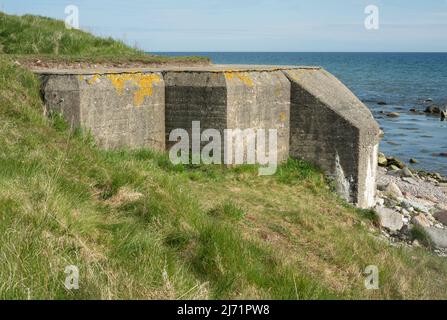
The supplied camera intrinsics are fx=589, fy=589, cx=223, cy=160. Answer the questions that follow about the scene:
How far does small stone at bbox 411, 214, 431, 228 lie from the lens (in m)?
10.3

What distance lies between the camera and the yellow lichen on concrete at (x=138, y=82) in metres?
8.24

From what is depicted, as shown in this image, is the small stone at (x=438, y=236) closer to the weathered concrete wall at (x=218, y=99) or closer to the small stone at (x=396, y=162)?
the weathered concrete wall at (x=218, y=99)

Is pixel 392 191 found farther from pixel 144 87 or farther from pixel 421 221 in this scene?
pixel 144 87

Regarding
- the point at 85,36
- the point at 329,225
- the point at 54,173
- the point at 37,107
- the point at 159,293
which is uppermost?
the point at 85,36

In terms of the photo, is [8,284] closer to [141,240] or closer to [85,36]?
[141,240]

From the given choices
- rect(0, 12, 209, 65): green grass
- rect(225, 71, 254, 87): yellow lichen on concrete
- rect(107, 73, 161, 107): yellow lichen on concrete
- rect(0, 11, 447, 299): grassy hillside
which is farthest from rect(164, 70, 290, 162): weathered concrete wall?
rect(0, 12, 209, 65): green grass

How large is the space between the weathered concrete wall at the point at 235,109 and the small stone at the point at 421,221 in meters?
0.84

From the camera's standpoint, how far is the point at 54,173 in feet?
16.7

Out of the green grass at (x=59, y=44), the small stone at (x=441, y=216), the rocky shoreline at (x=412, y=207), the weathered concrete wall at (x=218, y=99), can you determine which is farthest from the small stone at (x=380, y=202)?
the green grass at (x=59, y=44)

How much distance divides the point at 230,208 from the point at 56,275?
331 cm

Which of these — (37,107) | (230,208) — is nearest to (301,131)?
(230,208)

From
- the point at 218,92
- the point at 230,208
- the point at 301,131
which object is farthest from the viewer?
the point at 301,131

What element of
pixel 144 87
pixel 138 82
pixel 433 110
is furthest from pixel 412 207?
pixel 433 110

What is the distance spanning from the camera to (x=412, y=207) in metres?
11.9
